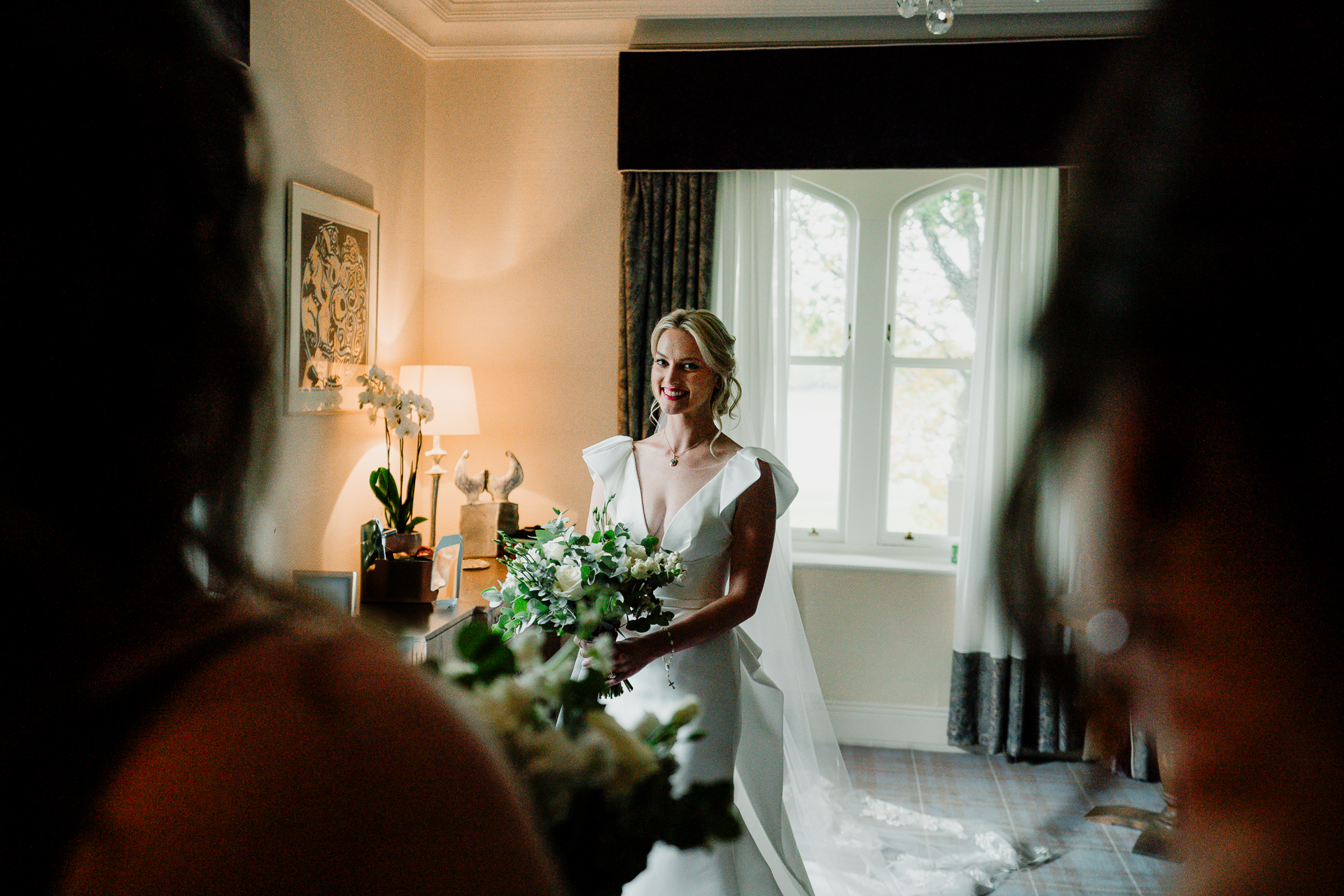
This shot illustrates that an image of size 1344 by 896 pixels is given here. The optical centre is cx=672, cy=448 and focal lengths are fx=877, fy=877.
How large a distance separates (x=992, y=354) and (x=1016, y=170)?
0.92 metres

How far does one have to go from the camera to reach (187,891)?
18.1 inches

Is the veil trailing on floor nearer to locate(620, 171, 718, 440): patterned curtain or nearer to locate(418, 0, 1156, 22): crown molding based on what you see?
locate(620, 171, 718, 440): patterned curtain

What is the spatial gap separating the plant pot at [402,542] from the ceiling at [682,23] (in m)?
2.36

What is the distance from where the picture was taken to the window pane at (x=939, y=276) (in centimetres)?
472

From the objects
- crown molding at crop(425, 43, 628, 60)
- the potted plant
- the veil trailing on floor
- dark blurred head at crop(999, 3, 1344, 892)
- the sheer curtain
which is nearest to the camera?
dark blurred head at crop(999, 3, 1344, 892)

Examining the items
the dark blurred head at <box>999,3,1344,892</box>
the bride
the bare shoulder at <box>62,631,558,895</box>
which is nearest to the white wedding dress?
the bride

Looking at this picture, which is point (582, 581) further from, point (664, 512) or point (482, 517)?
point (482, 517)

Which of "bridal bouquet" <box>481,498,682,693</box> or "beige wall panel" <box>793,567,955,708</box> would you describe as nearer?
"bridal bouquet" <box>481,498,682,693</box>

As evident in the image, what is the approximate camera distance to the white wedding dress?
268 centimetres

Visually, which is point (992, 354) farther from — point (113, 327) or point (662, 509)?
point (113, 327)

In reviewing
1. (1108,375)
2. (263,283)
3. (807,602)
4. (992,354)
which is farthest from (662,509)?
(1108,375)

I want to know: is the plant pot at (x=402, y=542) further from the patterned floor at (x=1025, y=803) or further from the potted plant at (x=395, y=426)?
the patterned floor at (x=1025, y=803)

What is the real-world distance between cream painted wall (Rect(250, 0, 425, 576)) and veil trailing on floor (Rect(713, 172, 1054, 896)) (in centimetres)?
A: 158

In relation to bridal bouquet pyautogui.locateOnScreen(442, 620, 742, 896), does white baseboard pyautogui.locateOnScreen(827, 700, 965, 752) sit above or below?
below
